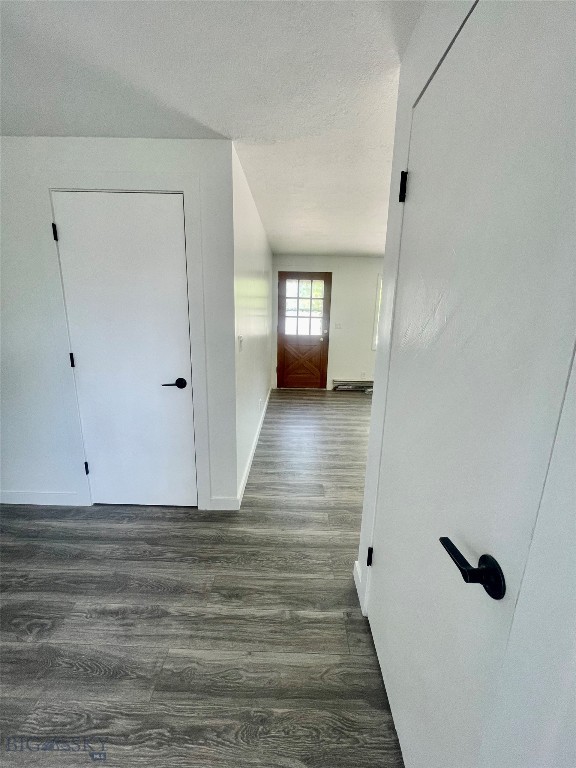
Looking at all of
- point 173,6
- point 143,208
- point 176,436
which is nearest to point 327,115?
point 173,6

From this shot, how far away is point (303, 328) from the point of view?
5.37 m

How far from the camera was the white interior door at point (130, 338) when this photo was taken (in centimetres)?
179

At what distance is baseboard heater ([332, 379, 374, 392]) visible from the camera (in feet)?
18.3

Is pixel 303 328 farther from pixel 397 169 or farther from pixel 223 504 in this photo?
pixel 397 169

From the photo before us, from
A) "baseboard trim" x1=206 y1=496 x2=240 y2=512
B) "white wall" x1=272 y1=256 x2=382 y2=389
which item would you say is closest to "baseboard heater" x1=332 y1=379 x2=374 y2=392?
"white wall" x1=272 y1=256 x2=382 y2=389

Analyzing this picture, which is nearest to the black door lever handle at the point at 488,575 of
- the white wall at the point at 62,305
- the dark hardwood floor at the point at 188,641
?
the dark hardwood floor at the point at 188,641

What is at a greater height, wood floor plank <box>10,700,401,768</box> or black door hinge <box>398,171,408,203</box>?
black door hinge <box>398,171,408,203</box>

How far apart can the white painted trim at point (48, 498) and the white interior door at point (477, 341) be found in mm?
2229

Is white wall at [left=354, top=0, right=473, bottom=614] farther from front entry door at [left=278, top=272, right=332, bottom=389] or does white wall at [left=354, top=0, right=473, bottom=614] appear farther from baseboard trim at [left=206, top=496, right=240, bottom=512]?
front entry door at [left=278, top=272, right=332, bottom=389]

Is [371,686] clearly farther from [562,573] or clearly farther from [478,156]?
[478,156]

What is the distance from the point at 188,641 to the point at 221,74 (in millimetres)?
2413

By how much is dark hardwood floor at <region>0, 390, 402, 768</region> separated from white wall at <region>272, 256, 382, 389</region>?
356 centimetres

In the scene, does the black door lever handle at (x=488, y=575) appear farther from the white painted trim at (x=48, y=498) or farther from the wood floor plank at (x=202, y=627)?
the white painted trim at (x=48, y=498)

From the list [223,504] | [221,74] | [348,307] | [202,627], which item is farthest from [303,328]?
[202,627]
